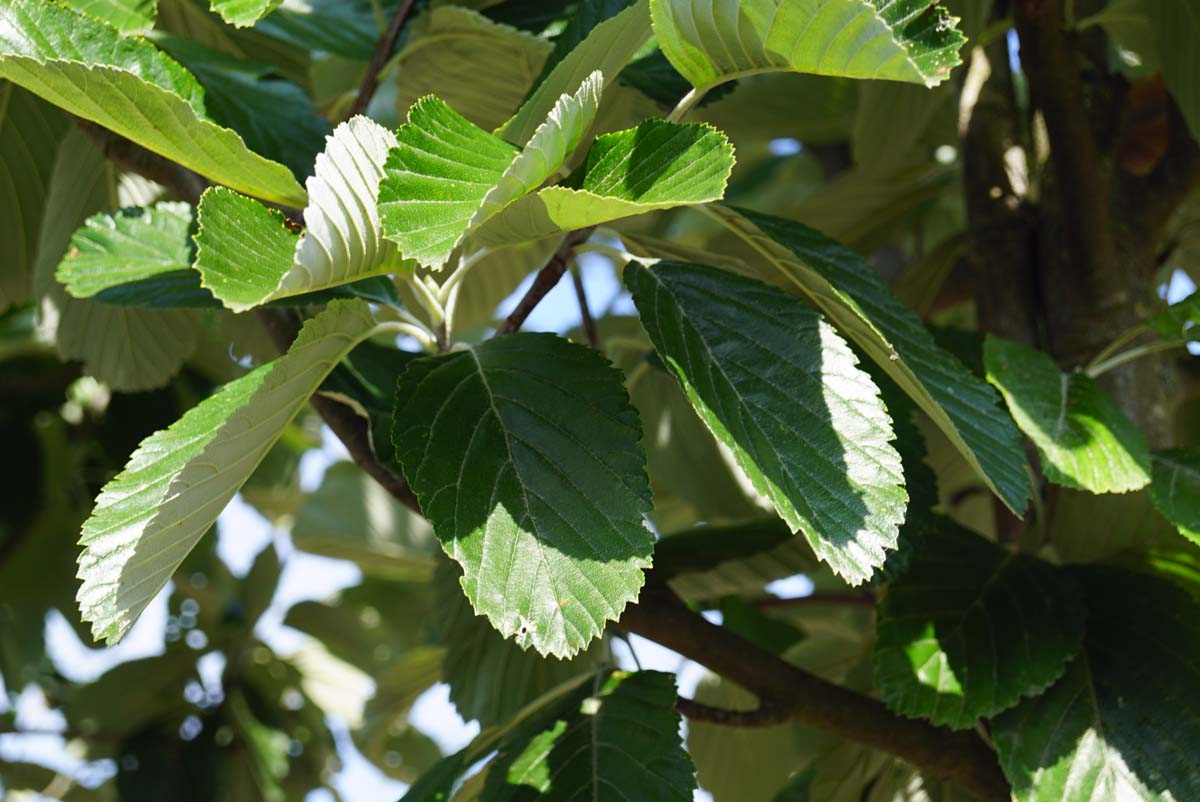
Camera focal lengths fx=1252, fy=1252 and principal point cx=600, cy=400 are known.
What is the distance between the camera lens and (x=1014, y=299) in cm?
99

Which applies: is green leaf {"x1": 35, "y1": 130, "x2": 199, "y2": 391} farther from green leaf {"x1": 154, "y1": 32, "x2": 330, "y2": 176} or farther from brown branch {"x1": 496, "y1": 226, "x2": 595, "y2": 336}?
brown branch {"x1": 496, "y1": 226, "x2": 595, "y2": 336}

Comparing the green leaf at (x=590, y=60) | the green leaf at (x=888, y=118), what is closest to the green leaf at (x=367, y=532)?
the green leaf at (x=888, y=118)

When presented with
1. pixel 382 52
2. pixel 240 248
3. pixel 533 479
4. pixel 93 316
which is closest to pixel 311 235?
pixel 240 248

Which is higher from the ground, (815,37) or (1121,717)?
(815,37)

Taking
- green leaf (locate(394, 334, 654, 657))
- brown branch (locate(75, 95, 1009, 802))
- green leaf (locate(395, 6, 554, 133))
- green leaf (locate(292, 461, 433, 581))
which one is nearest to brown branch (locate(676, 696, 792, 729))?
brown branch (locate(75, 95, 1009, 802))

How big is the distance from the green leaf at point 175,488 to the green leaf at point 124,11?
251 mm

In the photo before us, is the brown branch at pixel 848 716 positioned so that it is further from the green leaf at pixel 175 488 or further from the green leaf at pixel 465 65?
the green leaf at pixel 465 65

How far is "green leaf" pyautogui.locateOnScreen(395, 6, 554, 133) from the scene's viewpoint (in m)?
0.86

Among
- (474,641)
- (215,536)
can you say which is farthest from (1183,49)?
(215,536)

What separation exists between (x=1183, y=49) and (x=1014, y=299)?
22cm

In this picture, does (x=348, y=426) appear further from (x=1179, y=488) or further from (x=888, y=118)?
(x=888, y=118)

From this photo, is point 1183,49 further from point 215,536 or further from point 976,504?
point 215,536

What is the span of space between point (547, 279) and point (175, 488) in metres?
0.22

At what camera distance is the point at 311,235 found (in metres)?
0.47
